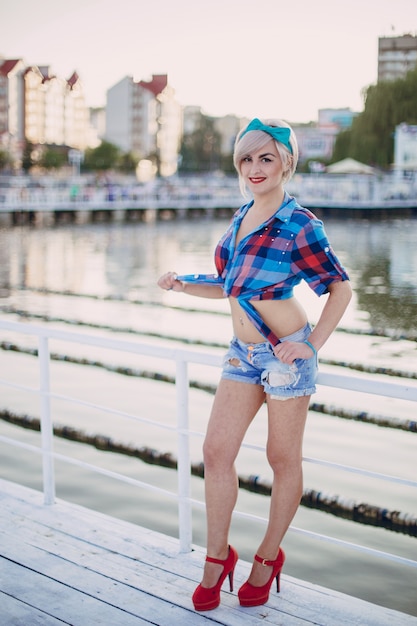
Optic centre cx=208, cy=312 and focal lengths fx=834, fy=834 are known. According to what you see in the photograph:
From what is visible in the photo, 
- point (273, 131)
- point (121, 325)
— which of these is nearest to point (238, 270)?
point (273, 131)

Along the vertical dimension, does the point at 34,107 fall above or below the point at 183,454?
above

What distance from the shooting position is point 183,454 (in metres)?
3.40

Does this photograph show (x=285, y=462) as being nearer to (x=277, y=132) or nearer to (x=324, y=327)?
(x=324, y=327)

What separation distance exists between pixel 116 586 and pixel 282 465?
80 cm

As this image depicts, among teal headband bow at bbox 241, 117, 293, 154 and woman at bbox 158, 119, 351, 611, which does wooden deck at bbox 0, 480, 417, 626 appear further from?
teal headband bow at bbox 241, 117, 293, 154

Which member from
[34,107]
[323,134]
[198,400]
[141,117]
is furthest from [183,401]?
[323,134]

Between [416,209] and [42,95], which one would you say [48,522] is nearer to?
[416,209]

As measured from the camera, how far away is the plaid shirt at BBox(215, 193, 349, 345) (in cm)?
268

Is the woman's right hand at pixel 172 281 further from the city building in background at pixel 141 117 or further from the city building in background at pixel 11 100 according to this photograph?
the city building in background at pixel 141 117

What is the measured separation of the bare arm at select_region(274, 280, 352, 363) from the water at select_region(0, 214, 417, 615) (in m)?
2.27

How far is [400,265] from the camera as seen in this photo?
22.0 m

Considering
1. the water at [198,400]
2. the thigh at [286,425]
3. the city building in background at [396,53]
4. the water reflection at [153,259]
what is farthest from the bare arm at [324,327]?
the city building in background at [396,53]

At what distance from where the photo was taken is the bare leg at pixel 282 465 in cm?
276

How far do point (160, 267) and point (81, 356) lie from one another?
37.1 feet
